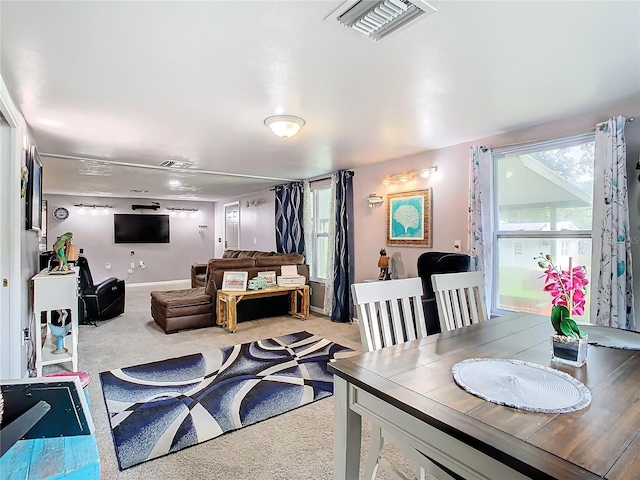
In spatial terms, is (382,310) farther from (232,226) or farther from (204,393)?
(232,226)

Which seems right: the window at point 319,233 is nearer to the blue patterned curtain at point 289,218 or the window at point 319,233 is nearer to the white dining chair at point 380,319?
the blue patterned curtain at point 289,218

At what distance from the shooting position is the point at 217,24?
5.14 ft

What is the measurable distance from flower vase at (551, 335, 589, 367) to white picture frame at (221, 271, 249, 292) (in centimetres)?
391

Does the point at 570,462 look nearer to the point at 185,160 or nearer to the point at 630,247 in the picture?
the point at 630,247

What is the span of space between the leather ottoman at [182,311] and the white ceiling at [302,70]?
→ 2.08 m

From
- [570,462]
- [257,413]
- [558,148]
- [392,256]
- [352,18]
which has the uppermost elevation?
[352,18]

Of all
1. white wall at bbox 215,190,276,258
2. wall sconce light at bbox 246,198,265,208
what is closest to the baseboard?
white wall at bbox 215,190,276,258

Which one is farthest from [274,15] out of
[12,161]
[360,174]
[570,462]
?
[360,174]

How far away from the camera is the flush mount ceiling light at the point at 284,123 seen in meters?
2.72

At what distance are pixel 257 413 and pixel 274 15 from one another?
241 centimetres

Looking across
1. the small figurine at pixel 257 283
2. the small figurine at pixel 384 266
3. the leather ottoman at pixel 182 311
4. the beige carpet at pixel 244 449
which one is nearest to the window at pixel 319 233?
the small figurine at pixel 257 283

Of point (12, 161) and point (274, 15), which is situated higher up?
point (274, 15)

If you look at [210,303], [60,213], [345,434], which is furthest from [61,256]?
[60,213]

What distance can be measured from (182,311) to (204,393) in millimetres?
2002
